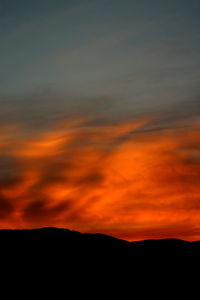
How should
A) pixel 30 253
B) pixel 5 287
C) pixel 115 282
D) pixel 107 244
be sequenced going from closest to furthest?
pixel 5 287 < pixel 115 282 < pixel 30 253 < pixel 107 244

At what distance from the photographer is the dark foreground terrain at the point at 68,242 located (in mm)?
82438

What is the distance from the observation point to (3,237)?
8319cm

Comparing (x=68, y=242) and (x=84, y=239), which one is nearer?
(x=68, y=242)

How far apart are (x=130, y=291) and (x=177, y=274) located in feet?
→ 35.1

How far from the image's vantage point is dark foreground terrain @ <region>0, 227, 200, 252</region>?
82.4 m

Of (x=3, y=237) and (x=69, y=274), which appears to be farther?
(x=3, y=237)

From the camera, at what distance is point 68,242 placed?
86562 millimetres

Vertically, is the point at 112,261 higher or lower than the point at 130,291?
higher

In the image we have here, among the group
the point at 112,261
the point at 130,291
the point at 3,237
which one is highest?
the point at 3,237

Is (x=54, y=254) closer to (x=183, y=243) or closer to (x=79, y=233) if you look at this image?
(x=79, y=233)

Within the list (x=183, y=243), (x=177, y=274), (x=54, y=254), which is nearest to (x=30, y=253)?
(x=54, y=254)

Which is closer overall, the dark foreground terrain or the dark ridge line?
the dark foreground terrain

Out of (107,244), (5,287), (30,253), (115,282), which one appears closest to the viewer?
(5,287)

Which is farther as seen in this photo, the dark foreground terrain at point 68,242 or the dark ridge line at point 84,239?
the dark ridge line at point 84,239
